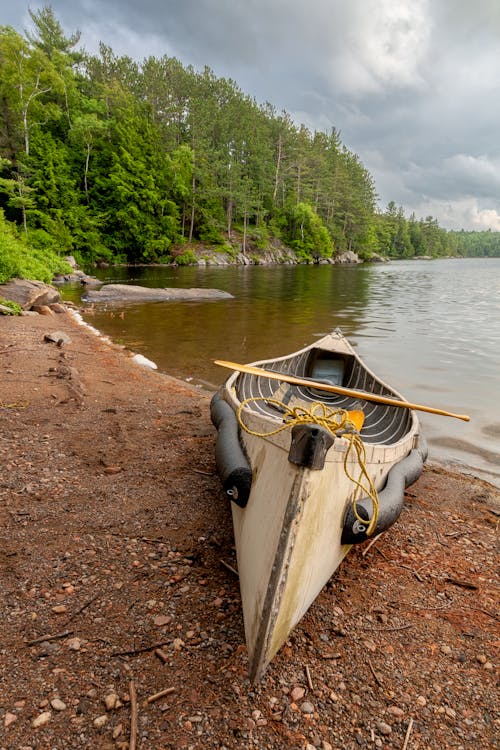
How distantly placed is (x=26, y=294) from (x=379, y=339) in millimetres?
12721

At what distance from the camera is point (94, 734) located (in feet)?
6.35

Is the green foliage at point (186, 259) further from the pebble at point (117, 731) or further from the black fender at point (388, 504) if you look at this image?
the pebble at point (117, 731)

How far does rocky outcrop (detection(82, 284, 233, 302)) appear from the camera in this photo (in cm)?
1828

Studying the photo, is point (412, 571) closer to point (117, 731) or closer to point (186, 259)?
point (117, 731)

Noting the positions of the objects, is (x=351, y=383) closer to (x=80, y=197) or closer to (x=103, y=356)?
(x=103, y=356)

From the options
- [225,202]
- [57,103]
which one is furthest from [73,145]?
[225,202]

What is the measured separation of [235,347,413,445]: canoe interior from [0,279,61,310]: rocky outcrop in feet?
36.0

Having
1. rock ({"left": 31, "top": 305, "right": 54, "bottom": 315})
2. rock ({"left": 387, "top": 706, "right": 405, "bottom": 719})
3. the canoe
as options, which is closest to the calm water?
rock ({"left": 31, "top": 305, "right": 54, "bottom": 315})

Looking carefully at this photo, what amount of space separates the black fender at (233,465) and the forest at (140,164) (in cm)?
1777

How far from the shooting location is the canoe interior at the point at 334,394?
4.96m

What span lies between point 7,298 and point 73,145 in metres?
32.2

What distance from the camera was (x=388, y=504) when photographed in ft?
10.4

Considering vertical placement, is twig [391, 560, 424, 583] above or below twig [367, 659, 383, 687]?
below

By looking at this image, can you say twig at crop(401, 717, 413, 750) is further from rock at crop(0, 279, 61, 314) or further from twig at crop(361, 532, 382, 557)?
rock at crop(0, 279, 61, 314)
